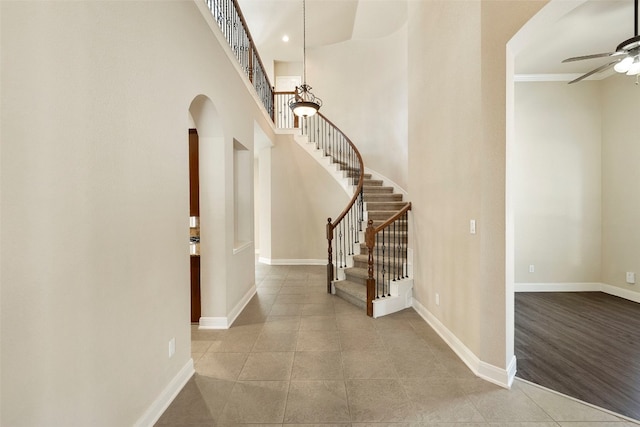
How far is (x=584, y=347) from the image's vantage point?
2.86 meters

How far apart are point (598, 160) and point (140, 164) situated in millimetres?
6402

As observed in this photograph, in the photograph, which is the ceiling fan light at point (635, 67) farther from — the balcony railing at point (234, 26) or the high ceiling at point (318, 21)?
the high ceiling at point (318, 21)

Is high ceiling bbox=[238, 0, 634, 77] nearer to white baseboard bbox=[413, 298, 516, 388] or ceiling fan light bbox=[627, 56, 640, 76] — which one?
ceiling fan light bbox=[627, 56, 640, 76]

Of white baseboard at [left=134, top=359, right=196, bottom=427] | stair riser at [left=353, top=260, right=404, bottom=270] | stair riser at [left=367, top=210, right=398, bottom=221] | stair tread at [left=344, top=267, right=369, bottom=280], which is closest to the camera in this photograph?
white baseboard at [left=134, top=359, right=196, bottom=427]

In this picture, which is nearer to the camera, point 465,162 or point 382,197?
point 465,162

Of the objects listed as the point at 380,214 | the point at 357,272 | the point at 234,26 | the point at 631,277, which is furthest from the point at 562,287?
the point at 234,26

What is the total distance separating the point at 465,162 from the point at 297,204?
16.4ft

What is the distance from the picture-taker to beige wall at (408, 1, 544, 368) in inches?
90.4

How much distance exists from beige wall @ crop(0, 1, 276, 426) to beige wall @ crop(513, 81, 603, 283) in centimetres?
514

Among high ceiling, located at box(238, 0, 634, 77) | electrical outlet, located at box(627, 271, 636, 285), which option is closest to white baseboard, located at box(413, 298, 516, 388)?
high ceiling, located at box(238, 0, 634, 77)

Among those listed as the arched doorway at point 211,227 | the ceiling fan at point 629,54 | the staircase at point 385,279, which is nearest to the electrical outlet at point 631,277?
the ceiling fan at point 629,54

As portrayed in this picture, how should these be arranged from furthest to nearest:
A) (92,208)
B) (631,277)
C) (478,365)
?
(631,277) < (478,365) < (92,208)

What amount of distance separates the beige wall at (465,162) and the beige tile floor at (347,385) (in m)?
0.36

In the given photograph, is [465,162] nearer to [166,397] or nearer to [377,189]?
[166,397]
